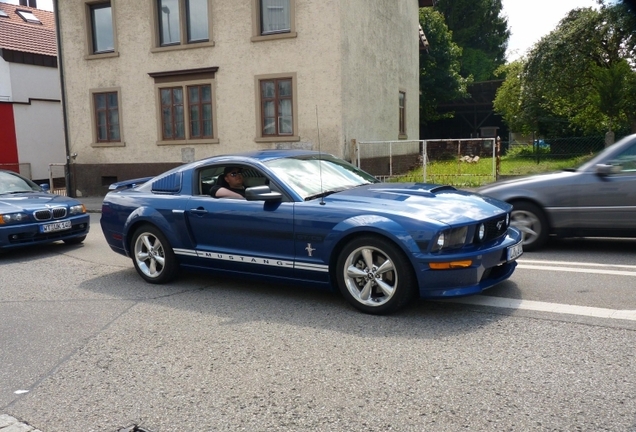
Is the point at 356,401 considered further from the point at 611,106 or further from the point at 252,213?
the point at 611,106

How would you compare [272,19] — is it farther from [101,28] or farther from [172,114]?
[101,28]

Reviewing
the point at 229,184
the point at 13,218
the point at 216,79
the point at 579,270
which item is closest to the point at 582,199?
the point at 579,270

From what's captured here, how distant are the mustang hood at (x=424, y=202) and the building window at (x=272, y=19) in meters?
12.9

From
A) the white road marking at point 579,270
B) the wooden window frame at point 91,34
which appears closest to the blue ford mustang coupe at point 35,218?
the white road marking at point 579,270

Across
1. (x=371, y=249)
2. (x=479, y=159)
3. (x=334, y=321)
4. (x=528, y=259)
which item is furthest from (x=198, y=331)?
(x=479, y=159)

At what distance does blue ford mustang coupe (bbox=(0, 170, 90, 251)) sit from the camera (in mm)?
8977

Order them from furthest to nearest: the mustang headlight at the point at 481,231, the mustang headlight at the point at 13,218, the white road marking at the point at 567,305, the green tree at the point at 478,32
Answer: the green tree at the point at 478,32, the mustang headlight at the point at 13,218, the mustang headlight at the point at 481,231, the white road marking at the point at 567,305

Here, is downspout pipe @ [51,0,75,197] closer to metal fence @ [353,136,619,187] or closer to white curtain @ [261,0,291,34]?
white curtain @ [261,0,291,34]

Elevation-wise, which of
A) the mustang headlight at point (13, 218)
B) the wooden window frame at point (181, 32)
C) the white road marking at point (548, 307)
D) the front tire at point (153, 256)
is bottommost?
the white road marking at point (548, 307)

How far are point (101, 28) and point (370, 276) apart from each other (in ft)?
61.2

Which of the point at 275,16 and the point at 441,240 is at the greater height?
the point at 275,16

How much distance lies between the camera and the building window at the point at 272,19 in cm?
1789

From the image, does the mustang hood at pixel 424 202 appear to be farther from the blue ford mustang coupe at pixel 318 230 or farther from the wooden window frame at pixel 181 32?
the wooden window frame at pixel 181 32

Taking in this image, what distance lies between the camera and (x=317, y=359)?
171 inches
